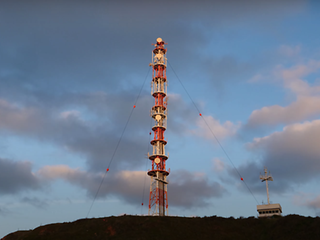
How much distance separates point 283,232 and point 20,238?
5562cm

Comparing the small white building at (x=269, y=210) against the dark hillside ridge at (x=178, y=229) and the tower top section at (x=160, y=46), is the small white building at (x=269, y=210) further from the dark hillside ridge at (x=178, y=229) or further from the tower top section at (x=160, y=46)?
the tower top section at (x=160, y=46)

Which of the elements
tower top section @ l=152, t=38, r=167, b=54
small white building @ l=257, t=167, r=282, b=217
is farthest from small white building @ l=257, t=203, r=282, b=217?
tower top section @ l=152, t=38, r=167, b=54

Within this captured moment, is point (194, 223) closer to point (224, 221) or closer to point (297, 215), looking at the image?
point (224, 221)

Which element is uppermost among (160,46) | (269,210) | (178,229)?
(160,46)

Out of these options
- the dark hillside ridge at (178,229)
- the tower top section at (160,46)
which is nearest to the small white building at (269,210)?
the dark hillside ridge at (178,229)

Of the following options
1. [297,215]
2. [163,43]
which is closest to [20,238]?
[297,215]

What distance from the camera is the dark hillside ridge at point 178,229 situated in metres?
69.9

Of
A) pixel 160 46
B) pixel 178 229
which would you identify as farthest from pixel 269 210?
pixel 160 46

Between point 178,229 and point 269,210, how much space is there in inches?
1154

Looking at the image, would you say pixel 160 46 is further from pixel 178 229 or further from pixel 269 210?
pixel 178 229

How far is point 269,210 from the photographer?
9031cm

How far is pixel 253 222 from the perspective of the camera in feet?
253

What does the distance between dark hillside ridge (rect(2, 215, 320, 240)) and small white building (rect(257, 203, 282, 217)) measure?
1254 centimetres

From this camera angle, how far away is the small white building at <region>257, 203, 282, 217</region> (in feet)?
295
